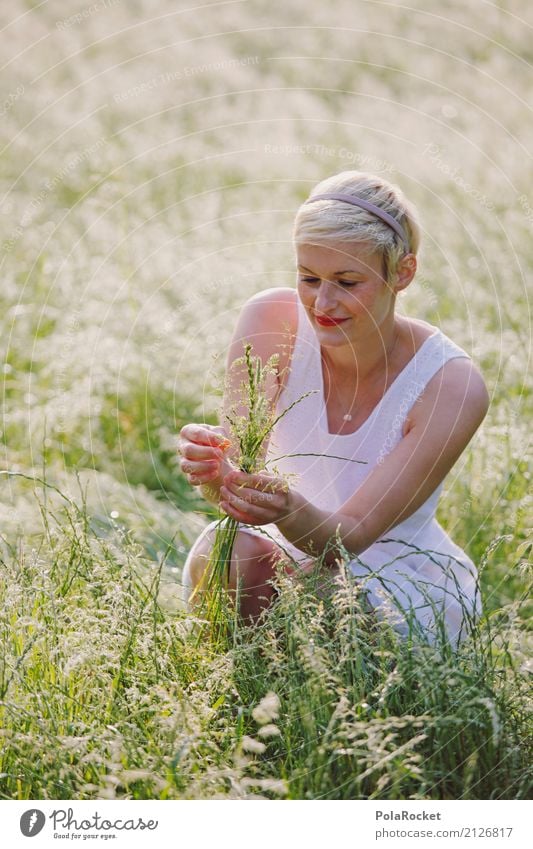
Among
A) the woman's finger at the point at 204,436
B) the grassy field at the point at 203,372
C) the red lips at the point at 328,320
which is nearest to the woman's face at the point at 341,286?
the red lips at the point at 328,320

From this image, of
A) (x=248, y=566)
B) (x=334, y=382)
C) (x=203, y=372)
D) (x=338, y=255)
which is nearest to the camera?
(x=338, y=255)

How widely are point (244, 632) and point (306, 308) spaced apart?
33.5 inches

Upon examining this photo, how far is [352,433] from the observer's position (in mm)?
2760

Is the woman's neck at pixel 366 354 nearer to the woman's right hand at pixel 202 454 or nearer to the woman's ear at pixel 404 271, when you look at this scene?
the woman's ear at pixel 404 271

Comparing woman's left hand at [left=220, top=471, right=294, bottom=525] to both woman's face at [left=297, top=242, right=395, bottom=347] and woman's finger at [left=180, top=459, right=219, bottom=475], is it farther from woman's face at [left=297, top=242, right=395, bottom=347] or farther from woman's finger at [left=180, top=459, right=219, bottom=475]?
woman's face at [left=297, top=242, right=395, bottom=347]

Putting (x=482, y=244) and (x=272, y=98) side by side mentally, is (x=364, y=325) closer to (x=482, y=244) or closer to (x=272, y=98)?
(x=482, y=244)

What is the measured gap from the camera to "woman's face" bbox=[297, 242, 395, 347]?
245 centimetres

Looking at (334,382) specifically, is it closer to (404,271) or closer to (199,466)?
(404,271)

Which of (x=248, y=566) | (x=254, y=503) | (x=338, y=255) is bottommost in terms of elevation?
(x=248, y=566)

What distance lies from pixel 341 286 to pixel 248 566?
73cm

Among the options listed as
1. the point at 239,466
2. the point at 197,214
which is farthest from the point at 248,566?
the point at 197,214

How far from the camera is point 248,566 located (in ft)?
8.45
